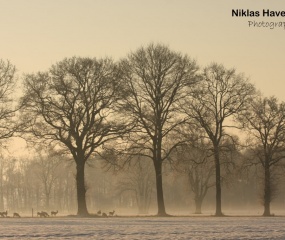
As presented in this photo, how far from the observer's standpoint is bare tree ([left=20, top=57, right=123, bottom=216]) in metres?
60.7

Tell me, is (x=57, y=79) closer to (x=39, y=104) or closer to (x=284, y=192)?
(x=39, y=104)

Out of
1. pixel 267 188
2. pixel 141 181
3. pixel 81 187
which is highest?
pixel 141 181

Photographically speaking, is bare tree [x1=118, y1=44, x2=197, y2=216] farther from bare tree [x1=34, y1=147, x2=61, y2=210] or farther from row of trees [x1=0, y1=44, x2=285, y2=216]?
bare tree [x1=34, y1=147, x2=61, y2=210]

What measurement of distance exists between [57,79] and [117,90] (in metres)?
6.12


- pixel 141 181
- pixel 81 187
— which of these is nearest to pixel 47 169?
pixel 141 181

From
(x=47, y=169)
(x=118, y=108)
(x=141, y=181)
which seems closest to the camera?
(x=118, y=108)

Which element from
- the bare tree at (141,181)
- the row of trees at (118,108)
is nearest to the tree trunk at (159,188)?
the row of trees at (118,108)

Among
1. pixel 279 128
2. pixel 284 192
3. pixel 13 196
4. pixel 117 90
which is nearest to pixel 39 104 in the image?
pixel 117 90

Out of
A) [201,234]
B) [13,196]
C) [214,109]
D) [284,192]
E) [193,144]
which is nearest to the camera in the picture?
[201,234]

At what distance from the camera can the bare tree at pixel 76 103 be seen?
60.7 meters

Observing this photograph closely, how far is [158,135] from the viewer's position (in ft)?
Result: 200

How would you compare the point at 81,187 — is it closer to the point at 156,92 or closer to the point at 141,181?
the point at 156,92

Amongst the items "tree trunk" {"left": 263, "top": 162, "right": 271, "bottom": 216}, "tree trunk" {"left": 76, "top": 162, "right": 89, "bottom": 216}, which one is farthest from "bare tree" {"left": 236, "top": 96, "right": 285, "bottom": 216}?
"tree trunk" {"left": 76, "top": 162, "right": 89, "bottom": 216}

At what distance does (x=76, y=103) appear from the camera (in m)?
61.6
